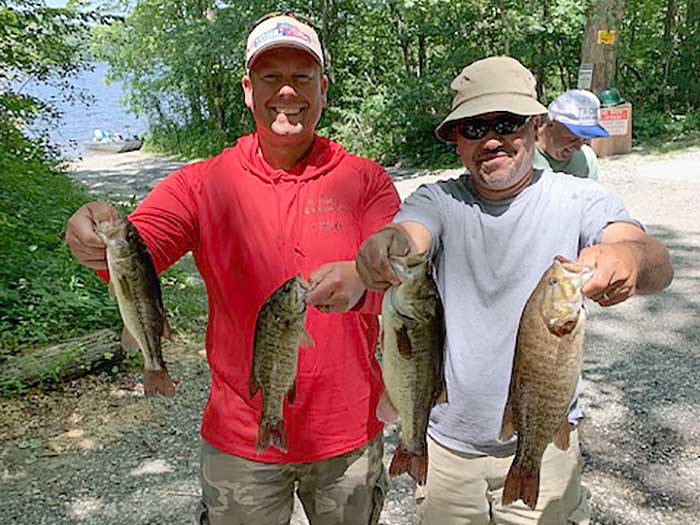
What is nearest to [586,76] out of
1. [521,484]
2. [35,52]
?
[35,52]

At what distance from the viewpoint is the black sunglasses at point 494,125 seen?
2457mm

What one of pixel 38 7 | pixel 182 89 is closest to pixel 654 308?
pixel 38 7

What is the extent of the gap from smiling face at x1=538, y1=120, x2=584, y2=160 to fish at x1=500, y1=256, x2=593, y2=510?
280cm

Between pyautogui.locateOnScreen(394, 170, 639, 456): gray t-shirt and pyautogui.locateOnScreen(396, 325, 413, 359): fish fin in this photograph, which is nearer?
pyautogui.locateOnScreen(396, 325, 413, 359): fish fin

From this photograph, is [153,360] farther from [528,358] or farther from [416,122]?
[416,122]

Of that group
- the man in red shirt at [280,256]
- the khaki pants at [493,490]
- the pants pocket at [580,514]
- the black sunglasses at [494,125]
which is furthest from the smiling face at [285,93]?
the pants pocket at [580,514]

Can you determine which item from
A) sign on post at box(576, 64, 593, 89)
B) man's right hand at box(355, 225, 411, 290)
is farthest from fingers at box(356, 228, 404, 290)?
sign on post at box(576, 64, 593, 89)

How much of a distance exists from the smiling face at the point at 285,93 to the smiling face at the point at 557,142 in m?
2.44

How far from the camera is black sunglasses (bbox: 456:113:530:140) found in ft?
8.06

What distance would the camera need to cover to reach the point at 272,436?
7.94ft

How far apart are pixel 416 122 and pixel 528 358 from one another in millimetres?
16811

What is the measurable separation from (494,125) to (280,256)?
0.95m

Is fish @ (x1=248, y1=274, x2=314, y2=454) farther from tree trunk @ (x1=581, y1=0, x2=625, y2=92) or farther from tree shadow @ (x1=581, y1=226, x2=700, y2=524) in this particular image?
tree trunk @ (x1=581, y1=0, x2=625, y2=92)

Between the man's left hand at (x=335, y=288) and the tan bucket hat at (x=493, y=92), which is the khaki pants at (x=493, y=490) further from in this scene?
the tan bucket hat at (x=493, y=92)
